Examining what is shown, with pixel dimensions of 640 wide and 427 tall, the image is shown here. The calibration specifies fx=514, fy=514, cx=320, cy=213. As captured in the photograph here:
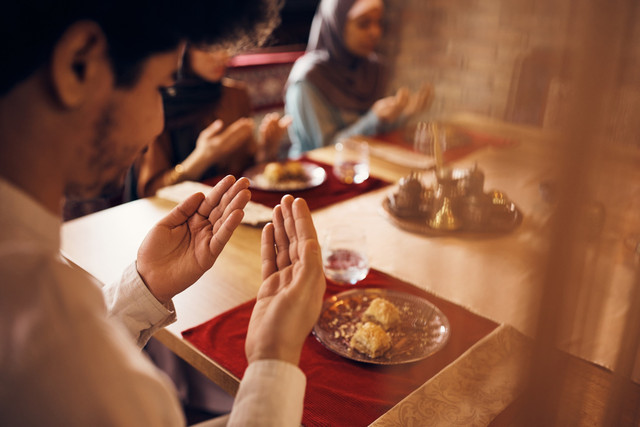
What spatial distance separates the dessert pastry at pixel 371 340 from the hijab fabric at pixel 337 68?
178 centimetres

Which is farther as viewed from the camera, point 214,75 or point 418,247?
point 214,75

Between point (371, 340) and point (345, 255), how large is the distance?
307 mm

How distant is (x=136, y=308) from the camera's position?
2.76 ft

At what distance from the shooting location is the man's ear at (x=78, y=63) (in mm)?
487

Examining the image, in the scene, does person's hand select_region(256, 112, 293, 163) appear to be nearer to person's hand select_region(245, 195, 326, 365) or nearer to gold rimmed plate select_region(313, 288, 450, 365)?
gold rimmed plate select_region(313, 288, 450, 365)

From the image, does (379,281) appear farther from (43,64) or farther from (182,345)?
(43,64)

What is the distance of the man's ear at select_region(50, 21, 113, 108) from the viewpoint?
0.49 metres


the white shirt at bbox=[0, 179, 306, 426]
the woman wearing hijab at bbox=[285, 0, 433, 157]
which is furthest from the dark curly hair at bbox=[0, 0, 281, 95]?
the woman wearing hijab at bbox=[285, 0, 433, 157]

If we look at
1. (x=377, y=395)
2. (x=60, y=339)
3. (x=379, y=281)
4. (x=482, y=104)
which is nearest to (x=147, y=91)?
(x=60, y=339)

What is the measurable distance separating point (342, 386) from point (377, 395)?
54 millimetres

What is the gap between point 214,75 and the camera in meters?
2.06

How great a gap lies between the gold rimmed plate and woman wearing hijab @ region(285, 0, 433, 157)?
1317mm

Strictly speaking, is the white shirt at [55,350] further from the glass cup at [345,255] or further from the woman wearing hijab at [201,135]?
the woman wearing hijab at [201,135]

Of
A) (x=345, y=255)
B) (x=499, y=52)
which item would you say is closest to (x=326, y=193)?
(x=345, y=255)
